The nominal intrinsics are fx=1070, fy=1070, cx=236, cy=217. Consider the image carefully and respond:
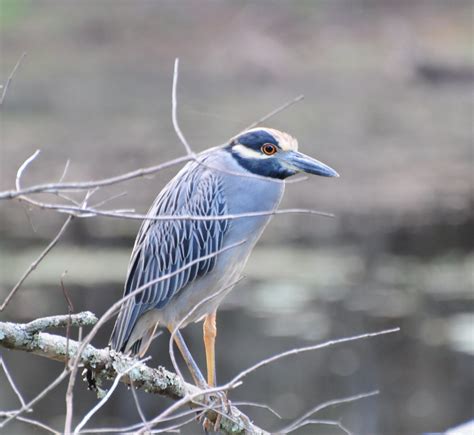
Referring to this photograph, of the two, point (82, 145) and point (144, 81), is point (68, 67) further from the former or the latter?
point (82, 145)

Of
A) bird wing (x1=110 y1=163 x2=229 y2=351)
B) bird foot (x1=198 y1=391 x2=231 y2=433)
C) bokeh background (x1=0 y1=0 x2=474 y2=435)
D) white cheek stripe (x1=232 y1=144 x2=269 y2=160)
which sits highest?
white cheek stripe (x1=232 y1=144 x2=269 y2=160)

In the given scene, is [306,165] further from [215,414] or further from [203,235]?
[215,414]

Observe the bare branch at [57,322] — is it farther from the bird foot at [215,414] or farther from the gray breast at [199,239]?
the gray breast at [199,239]

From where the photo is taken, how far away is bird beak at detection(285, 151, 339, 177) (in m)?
3.95

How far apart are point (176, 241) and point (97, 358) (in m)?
1.23

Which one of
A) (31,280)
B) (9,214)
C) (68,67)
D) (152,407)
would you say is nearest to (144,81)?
(68,67)

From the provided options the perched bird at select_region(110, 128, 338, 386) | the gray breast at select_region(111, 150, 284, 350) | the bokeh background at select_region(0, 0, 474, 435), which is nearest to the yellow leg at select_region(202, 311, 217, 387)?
the perched bird at select_region(110, 128, 338, 386)

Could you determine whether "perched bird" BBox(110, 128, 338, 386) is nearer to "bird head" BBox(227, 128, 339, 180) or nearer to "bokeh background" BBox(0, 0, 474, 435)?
"bird head" BBox(227, 128, 339, 180)

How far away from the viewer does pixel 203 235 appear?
4.38m

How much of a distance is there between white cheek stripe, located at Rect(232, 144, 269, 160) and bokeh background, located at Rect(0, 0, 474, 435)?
1584 millimetres

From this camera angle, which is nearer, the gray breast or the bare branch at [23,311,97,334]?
the bare branch at [23,311,97,334]

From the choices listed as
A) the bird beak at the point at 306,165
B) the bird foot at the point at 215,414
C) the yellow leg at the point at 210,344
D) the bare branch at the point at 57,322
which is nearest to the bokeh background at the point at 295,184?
the bare branch at the point at 57,322

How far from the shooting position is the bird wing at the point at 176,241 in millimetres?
4203

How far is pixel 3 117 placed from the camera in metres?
16.2
